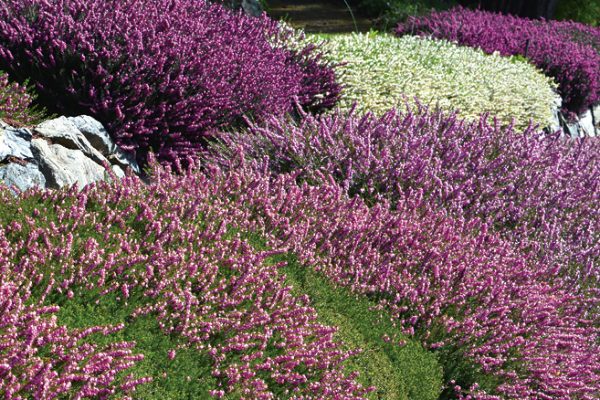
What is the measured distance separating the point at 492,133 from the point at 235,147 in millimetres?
2200

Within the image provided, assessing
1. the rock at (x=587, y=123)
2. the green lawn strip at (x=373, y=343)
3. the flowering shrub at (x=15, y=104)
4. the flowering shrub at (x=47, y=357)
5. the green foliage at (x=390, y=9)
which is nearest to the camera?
the flowering shrub at (x=47, y=357)

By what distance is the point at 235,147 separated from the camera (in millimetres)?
4996

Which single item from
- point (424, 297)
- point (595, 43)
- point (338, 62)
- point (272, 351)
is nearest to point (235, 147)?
point (424, 297)

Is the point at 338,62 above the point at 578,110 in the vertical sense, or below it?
above

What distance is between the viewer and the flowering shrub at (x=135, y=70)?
496 cm

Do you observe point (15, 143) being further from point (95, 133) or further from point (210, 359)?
point (210, 359)

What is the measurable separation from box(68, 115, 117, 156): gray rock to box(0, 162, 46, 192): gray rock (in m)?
0.65

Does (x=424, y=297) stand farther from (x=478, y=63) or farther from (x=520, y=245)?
(x=478, y=63)

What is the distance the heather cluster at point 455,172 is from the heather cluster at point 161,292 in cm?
142

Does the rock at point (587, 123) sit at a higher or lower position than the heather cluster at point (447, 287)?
lower

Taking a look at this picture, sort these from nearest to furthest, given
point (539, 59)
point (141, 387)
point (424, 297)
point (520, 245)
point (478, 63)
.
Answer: point (141, 387), point (424, 297), point (520, 245), point (478, 63), point (539, 59)

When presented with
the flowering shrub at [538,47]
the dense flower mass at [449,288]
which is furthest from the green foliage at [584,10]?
the dense flower mass at [449,288]

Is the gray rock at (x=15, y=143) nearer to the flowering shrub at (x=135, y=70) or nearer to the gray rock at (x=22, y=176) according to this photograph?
the gray rock at (x=22, y=176)

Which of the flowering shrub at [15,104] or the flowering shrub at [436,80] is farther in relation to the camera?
the flowering shrub at [436,80]
